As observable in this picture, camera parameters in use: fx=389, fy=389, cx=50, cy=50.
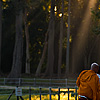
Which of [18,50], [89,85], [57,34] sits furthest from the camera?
[57,34]

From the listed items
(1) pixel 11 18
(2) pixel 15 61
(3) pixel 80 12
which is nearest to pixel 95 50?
(3) pixel 80 12

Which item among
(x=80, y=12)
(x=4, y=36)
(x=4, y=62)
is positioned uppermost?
(x=80, y=12)

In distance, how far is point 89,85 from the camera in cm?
848

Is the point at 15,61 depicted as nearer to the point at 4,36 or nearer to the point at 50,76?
the point at 50,76

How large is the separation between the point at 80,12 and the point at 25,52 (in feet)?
35.6

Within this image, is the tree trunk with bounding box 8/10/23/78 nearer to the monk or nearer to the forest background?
the forest background

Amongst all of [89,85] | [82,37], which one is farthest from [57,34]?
[89,85]

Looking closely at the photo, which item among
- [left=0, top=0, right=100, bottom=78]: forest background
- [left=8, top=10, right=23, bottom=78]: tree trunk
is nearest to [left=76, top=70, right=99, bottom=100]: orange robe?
[left=8, top=10, right=23, bottom=78]: tree trunk

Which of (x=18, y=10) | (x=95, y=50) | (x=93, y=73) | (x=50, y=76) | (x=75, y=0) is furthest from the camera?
(x=95, y=50)

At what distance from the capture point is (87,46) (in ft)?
176

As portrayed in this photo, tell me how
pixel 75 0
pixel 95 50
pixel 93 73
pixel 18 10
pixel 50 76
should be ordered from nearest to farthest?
pixel 93 73, pixel 18 10, pixel 50 76, pixel 75 0, pixel 95 50

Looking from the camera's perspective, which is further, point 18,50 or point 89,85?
point 18,50

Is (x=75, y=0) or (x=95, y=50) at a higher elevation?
(x=75, y=0)

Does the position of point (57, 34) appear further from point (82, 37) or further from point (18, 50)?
point (18, 50)
